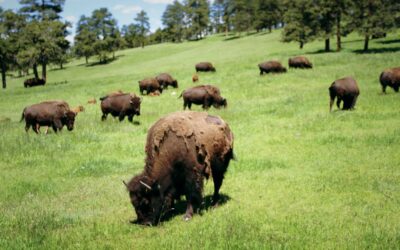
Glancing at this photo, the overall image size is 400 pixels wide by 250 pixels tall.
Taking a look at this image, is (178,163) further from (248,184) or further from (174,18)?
(174,18)

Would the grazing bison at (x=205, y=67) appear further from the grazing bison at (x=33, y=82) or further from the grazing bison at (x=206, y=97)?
the grazing bison at (x=33, y=82)

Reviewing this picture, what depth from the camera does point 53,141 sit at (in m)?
16.5

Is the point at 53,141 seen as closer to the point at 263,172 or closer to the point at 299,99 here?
the point at 263,172

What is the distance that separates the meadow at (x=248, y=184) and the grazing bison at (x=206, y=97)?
91cm

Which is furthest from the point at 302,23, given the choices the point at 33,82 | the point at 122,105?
the point at 122,105

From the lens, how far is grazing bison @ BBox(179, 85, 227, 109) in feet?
78.1

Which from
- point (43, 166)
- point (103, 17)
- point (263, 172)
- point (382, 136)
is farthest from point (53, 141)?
point (103, 17)

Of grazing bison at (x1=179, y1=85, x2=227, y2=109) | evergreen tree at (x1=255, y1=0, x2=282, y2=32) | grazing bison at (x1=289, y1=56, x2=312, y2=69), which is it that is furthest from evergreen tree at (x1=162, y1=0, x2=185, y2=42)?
grazing bison at (x1=179, y1=85, x2=227, y2=109)

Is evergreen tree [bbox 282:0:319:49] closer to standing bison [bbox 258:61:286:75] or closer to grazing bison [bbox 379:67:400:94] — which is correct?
standing bison [bbox 258:61:286:75]

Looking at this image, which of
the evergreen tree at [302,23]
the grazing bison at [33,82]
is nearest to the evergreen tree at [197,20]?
the evergreen tree at [302,23]

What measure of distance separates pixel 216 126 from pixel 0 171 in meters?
8.46

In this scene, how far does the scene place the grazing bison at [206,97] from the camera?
23812 mm

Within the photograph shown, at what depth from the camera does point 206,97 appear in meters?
23.9

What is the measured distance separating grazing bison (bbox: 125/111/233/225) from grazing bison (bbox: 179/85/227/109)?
1552 cm
